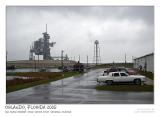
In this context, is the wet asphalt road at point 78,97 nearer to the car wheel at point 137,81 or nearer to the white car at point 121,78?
the white car at point 121,78

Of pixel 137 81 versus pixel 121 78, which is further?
pixel 121 78

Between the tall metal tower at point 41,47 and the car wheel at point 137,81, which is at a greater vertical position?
the tall metal tower at point 41,47

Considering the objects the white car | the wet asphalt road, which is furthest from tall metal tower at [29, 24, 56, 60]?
the wet asphalt road

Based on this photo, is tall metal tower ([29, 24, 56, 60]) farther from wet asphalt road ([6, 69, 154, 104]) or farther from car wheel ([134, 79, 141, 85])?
wet asphalt road ([6, 69, 154, 104])

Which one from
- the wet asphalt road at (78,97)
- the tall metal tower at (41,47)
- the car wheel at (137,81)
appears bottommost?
the wet asphalt road at (78,97)

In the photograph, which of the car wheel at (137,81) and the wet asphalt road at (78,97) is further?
the car wheel at (137,81)

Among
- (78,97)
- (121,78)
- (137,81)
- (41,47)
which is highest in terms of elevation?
(41,47)

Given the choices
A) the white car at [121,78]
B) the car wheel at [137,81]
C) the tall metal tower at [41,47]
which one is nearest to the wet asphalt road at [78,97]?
the white car at [121,78]

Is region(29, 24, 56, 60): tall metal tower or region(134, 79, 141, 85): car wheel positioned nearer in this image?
region(134, 79, 141, 85): car wheel

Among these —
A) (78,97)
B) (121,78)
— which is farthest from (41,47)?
(78,97)

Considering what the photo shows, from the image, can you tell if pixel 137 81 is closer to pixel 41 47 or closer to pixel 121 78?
pixel 121 78
